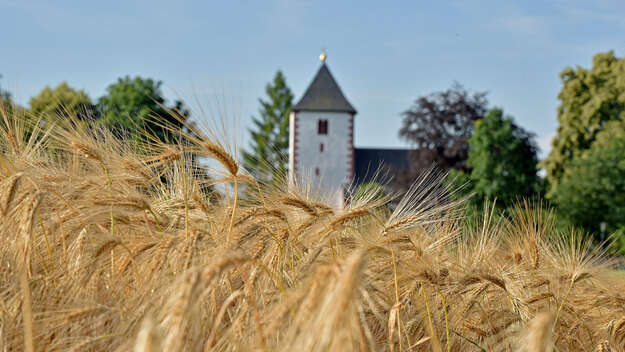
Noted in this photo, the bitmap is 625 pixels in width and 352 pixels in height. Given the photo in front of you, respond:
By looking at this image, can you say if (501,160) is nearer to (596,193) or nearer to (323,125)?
(596,193)

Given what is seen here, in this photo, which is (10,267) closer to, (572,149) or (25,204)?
(25,204)

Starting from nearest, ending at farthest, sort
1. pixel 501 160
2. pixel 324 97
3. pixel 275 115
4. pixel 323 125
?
pixel 501 160 → pixel 323 125 → pixel 324 97 → pixel 275 115

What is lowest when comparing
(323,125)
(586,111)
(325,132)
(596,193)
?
(596,193)

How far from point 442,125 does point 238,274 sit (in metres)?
35.2

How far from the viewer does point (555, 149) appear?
32.4m

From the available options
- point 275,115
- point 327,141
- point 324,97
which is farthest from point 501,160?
point 275,115

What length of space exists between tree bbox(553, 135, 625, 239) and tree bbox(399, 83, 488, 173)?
29.2 ft

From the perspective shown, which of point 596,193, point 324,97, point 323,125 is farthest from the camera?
point 324,97

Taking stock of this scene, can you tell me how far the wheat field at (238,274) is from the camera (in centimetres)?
173

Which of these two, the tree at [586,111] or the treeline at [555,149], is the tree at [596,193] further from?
the tree at [586,111]

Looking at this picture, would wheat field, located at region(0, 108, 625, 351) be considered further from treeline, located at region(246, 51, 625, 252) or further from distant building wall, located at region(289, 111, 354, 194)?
distant building wall, located at region(289, 111, 354, 194)

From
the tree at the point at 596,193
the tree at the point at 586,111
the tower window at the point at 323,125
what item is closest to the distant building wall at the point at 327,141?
the tower window at the point at 323,125

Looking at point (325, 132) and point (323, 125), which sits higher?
point (323, 125)

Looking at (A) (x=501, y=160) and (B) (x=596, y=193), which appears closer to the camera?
(B) (x=596, y=193)
